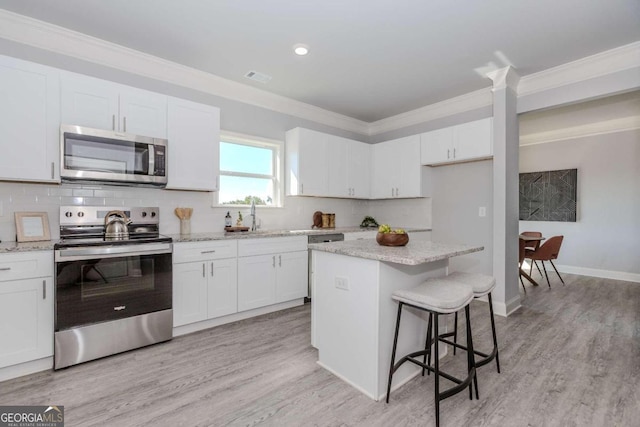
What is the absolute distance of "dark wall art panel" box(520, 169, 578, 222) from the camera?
18.4 ft

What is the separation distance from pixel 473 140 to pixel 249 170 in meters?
2.86

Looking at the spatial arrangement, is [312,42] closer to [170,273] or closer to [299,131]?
[299,131]

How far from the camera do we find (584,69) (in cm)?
312

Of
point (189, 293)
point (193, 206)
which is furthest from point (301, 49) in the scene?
point (189, 293)

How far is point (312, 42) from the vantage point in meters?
2.79

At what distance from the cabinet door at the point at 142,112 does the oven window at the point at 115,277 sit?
1186mm

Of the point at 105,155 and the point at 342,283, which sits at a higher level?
the point at 105,155

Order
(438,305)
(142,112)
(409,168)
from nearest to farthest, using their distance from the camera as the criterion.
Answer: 1. (438,305)
2. (142,112)
3. (409,168)

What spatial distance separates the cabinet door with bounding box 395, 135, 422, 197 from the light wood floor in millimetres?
2191

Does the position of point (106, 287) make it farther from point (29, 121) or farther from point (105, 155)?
point (29, 121)

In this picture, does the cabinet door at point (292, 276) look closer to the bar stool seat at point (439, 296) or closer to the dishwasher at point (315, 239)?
the dishwasher at point (315, 239)

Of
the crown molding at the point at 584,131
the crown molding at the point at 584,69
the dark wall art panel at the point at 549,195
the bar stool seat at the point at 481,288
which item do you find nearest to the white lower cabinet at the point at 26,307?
the bar stool seat at the point at 481,288

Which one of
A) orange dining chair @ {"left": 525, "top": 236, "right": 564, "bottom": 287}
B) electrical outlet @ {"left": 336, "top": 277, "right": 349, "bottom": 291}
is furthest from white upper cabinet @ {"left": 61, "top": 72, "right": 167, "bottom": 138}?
orange dining chair @ {"left": 525, "top": 236, "right": 564, "bottom": 287}

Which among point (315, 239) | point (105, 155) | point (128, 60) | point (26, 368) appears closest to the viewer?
point (26, 368)
